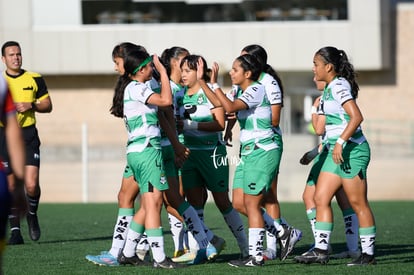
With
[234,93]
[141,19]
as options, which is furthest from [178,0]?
[234,93]

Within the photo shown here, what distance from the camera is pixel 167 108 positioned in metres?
8.61

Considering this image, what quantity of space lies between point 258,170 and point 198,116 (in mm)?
1016

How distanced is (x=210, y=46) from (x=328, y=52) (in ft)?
86.7

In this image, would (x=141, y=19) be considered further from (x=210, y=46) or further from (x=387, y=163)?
(x=387, y=163)

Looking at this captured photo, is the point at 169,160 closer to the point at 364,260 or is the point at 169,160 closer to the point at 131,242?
the point at 131,242

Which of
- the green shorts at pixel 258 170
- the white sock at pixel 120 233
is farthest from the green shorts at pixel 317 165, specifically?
the white sock at pixel 120 233

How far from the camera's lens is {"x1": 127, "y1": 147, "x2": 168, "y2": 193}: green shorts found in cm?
836

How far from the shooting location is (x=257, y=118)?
28.9 ft

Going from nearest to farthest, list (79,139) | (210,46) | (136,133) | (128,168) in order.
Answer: (136,133)
(128,168)
(79,139)
(210,46)

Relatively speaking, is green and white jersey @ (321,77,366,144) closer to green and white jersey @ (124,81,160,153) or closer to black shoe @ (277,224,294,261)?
black shoe @ (277,224,294,261)

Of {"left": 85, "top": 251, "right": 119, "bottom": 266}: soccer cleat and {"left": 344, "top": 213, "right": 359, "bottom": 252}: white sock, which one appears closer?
{"left": 85, "top": 251, "right": 119, "bottom": 266}: soccer cleat

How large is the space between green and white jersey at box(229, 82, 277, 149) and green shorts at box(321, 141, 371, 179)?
571mm

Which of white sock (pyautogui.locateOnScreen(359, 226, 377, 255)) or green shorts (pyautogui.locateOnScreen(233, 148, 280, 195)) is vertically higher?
green shorts (pyautogui.locateOnScreen(233, 148, 280, 195))

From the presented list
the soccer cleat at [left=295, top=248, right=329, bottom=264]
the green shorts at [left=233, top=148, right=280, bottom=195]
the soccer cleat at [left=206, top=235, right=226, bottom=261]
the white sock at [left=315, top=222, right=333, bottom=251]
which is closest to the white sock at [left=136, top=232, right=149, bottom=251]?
the soccer cleat at [left=206, top=235, right=226, bottom=261]
